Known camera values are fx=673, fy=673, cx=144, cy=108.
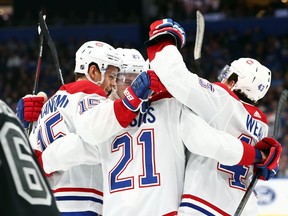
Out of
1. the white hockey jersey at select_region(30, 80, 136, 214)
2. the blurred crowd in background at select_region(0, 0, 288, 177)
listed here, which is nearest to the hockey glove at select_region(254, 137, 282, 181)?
the white hockey jersey at select_region(30, 80, 136, 214)

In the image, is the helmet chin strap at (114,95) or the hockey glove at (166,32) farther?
the helmet chin strap at (114,95)

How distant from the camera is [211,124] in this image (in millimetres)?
2535

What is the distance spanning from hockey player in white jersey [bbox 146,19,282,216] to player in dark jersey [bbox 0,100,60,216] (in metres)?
1.15

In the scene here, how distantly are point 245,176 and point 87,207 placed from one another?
679mm

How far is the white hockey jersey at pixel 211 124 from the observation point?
7.93ft

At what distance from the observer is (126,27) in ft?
43.1

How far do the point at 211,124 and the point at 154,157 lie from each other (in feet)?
0.81

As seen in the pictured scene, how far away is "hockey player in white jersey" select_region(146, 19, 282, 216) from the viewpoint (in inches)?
95.5

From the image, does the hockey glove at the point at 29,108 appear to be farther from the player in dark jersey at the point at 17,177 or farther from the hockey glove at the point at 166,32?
the player in dark jersey at the point at 17,177

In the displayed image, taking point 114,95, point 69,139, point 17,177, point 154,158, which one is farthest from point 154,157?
point 17,177

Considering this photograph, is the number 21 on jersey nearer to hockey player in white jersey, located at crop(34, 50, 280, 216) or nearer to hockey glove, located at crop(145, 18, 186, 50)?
hockey player in white jersey, located at crop(34, 50, 280, 216)

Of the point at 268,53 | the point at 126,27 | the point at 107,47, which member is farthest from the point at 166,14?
the point at 107,47

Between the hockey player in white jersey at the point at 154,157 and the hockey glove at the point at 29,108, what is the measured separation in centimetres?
57

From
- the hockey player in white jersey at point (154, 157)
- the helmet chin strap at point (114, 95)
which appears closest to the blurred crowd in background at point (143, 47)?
the helmet chin strap at point (114, 95)
